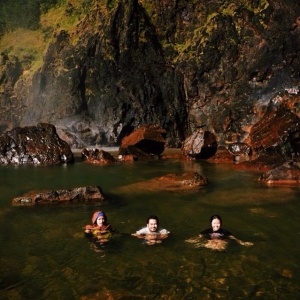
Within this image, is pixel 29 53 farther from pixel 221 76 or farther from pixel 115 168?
pixel 115 168

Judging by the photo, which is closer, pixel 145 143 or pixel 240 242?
pixel 240 242

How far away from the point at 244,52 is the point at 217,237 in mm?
39853

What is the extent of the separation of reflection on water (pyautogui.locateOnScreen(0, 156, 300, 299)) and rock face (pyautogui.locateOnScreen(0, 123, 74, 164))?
457 inches

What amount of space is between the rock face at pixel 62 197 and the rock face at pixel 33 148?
14161mm

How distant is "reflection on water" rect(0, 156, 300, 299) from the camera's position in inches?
308

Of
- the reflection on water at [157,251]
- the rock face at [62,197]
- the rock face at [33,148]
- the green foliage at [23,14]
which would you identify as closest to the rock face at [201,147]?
the rock face at [33,148]

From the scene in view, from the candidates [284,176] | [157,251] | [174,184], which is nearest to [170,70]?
[284,176]

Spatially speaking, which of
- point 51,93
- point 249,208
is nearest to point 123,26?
point 51,93

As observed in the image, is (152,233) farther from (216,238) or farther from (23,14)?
(23,14)

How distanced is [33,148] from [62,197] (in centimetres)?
1607

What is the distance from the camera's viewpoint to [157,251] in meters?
9.95

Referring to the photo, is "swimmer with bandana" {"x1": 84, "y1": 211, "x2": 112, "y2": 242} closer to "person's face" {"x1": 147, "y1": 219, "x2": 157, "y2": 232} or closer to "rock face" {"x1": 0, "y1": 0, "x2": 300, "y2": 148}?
"person's face" {"x1": 147, "y1": 219, "x2": 157, "y2": 232}

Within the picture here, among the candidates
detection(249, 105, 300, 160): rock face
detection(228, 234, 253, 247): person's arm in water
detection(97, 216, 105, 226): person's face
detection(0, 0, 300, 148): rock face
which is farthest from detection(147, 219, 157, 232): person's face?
detection(0, 0, 300, 148): rock face

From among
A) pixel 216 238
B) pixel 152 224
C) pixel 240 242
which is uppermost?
pixel 152 224
